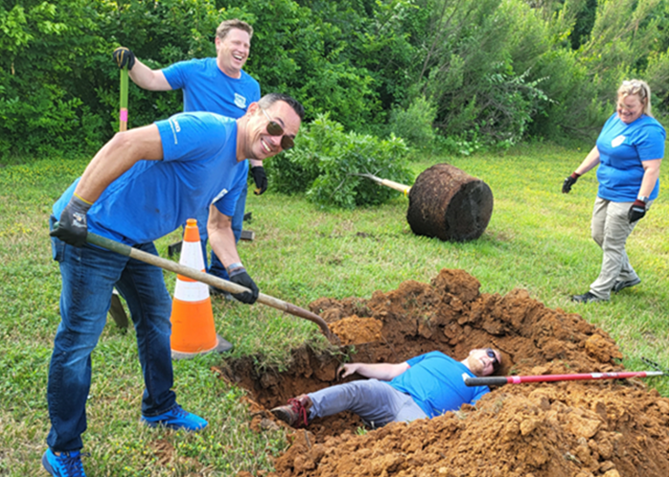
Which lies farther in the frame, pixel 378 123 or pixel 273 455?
pixel 378 123

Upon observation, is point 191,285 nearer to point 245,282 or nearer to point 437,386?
point 245,282

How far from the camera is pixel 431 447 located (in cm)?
274

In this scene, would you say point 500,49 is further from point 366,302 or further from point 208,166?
point 208,166

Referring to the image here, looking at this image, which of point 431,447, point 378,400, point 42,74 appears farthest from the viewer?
point 42,74

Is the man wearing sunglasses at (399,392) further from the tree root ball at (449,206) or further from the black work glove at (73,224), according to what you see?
the tree root ball at (449,206)

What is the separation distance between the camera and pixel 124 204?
2.50 m

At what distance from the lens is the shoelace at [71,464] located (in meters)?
2.53

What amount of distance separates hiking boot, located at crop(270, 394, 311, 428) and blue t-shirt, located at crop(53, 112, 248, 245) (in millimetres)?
1518

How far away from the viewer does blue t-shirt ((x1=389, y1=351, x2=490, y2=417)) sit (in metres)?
3.86

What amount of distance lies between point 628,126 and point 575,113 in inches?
545

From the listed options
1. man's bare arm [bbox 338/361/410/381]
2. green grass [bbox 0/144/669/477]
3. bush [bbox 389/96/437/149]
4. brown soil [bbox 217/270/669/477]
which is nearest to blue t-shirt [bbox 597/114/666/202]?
green grass [bbox 0/144/669/477]

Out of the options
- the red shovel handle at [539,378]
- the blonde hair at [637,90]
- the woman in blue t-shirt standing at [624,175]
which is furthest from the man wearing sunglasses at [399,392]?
the blonde hair at [637,90]

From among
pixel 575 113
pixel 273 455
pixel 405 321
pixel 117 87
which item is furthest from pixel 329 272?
pixel 575 113

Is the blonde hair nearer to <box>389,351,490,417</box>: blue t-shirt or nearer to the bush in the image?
<box>389,351,490,417</box>: blue t-shirt
